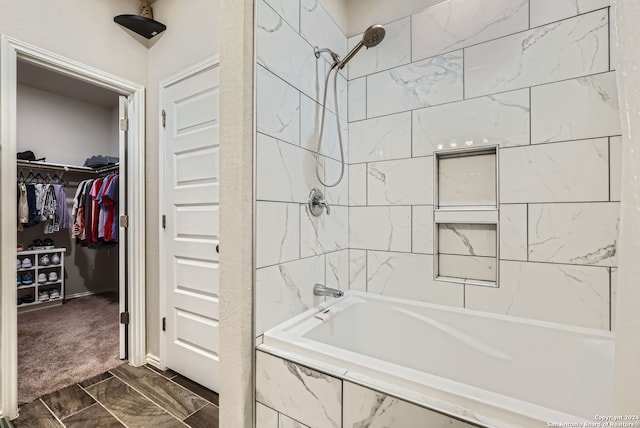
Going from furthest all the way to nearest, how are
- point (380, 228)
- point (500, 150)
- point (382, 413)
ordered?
1. point (380, 228)
2. point (500, 150)
3. point (382, 413)

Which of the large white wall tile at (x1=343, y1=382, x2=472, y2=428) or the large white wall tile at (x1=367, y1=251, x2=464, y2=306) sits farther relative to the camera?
the large white wall tile at (x1=367, y1=251, x2=464, y2=306)

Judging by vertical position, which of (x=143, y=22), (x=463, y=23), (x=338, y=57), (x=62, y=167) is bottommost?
(x=62, y=167)

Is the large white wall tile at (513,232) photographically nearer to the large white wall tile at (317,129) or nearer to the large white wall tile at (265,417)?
the large white wall tile at (317,129)

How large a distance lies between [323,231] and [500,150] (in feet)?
3.11

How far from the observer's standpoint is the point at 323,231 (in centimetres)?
155

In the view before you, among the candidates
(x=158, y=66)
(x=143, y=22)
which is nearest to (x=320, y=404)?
(x=158, y=66)

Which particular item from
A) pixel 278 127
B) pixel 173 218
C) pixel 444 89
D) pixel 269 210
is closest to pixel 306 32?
pixel 278 127

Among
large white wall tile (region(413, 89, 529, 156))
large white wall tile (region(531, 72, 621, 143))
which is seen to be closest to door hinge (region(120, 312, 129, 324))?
large white wall tile (region(413, 89, 529, 156))

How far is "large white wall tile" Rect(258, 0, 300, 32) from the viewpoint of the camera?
1.22 metres

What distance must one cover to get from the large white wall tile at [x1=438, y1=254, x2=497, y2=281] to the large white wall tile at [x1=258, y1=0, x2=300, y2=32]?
4.50 feet

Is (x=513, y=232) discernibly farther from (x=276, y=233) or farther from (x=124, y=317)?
(x=124, y=317)

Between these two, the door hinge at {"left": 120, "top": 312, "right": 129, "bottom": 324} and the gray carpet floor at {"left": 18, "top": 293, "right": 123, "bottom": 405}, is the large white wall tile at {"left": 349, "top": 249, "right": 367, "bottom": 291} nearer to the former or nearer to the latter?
the door hinge at {"left": 120, "top": 312, "right": 129, "bottom": 324}

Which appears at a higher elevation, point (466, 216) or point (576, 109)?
point (576, 109)

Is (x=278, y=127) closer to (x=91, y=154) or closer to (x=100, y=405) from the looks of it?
(x=100, y=405)
